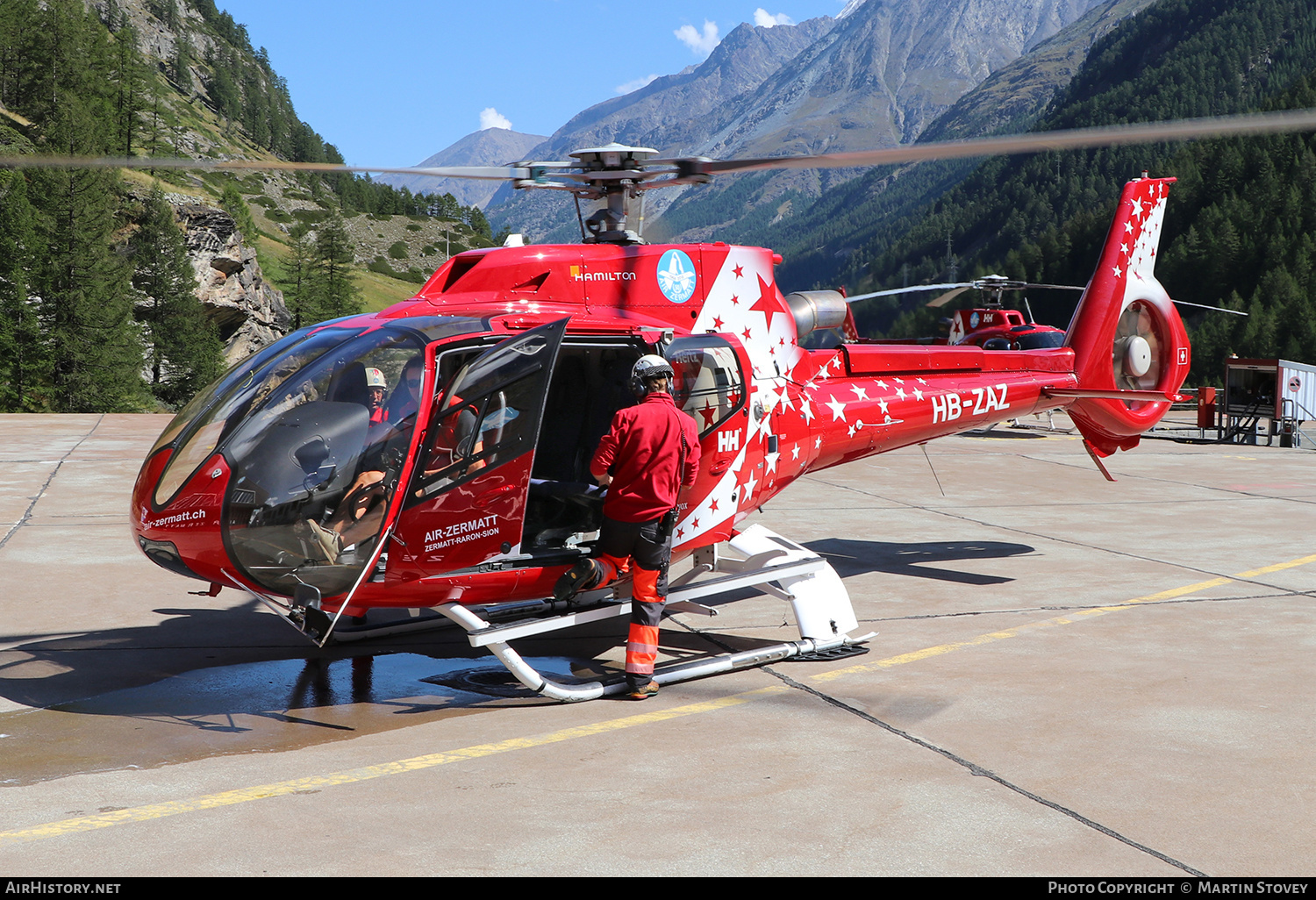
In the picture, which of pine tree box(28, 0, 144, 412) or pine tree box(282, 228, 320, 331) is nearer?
pine tree box(28, 0, 144, 412)

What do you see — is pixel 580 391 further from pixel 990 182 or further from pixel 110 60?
pixel 990 182

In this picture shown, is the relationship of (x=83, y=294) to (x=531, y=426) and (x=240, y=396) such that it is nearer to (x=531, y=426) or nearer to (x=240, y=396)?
(x=240, y=396)

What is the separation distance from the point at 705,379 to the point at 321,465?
2.68 meters

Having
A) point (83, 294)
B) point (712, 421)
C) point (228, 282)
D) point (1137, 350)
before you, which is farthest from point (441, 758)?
point (228, 282)

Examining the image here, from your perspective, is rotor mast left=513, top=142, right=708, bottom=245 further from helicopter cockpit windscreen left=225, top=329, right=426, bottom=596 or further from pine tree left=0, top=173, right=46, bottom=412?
pine tree left=0, top=173, right=46, bottom=412

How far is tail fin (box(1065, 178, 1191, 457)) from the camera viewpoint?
35.6 ft

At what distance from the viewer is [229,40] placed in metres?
200

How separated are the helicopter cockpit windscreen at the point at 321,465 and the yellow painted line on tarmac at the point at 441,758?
44.3 inches

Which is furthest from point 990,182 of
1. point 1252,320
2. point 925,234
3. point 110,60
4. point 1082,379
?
point 1082,379

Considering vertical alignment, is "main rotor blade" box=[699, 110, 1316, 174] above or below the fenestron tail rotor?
above

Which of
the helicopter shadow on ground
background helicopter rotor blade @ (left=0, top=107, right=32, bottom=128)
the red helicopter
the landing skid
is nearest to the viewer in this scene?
the red helicopter

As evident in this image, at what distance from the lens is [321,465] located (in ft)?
18.0

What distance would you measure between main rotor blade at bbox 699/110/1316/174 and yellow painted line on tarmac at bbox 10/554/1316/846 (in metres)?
3.23

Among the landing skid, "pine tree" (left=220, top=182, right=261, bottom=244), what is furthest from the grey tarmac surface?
"pine tree" (left=220, top=182, right=261, bottom=244)
